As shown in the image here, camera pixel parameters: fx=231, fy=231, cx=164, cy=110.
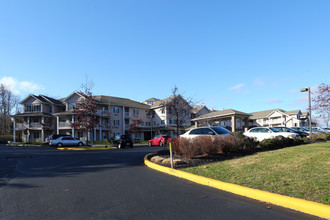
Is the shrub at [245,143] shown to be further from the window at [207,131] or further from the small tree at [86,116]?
the small tree at [86,116]

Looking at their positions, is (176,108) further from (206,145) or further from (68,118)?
(68,118)

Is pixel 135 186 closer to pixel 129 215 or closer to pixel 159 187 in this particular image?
pixel 159 187

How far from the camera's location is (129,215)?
171 inches

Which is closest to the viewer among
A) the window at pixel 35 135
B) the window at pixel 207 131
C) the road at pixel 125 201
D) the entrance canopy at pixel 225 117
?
the road at pixel 125 201

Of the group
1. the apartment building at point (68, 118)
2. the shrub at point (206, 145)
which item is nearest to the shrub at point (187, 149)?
the shrub at point (206, 145)

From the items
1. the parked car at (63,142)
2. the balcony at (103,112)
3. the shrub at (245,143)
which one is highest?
the balcony at (103,112)

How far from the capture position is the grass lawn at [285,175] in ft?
16.2

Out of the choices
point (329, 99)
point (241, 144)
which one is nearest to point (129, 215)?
point (241, 144)

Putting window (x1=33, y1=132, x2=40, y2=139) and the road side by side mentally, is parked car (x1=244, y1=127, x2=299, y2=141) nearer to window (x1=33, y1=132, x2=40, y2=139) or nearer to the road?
the road

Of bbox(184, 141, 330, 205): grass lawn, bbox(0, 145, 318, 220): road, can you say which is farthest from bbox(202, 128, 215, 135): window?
bbox(0, 145, 318, 220): road

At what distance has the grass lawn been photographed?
492 cm

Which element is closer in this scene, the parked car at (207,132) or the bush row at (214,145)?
the bush row at (214,145)

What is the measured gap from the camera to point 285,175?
20.1 feet

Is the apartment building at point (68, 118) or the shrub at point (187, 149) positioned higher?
the apartment building at point (68, 118)
